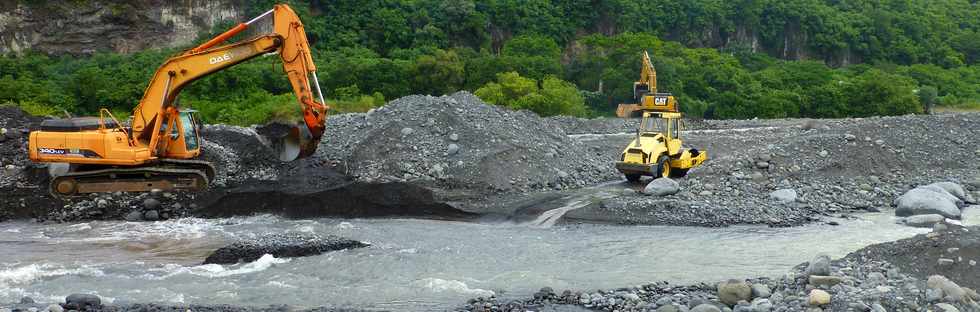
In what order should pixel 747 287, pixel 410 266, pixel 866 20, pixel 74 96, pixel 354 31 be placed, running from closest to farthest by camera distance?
pixel 747 287, pixel 410 266, pixel 74 96, pixel 354 31, pixel 866 20

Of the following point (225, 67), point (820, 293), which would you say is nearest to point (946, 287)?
point (820, 293)

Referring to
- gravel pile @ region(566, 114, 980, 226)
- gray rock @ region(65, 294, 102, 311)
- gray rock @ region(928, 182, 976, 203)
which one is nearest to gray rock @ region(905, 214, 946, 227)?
gravel pile @ region(566, 114, 980, 226)

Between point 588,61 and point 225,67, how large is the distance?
33.4 m

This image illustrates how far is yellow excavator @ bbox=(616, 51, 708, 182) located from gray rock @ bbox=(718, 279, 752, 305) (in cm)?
883

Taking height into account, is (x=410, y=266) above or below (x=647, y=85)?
below

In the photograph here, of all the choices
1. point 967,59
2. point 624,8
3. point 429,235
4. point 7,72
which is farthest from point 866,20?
point 429,235

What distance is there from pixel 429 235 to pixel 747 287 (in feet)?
22.1

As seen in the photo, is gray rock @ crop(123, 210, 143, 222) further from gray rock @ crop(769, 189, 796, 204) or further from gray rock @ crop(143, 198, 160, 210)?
gray rock @ crop(769, 189, 796, 204)

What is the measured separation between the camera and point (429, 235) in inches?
669

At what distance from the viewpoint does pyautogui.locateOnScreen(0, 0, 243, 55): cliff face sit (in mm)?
48000

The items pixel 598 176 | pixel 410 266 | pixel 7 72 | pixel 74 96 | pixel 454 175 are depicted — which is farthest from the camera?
pixel 7 72

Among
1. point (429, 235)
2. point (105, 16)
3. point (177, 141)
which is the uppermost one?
point (105, 16)

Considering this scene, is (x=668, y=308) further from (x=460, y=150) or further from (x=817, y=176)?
(x=817, y=176)

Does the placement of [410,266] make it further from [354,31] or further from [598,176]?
[354,31]
